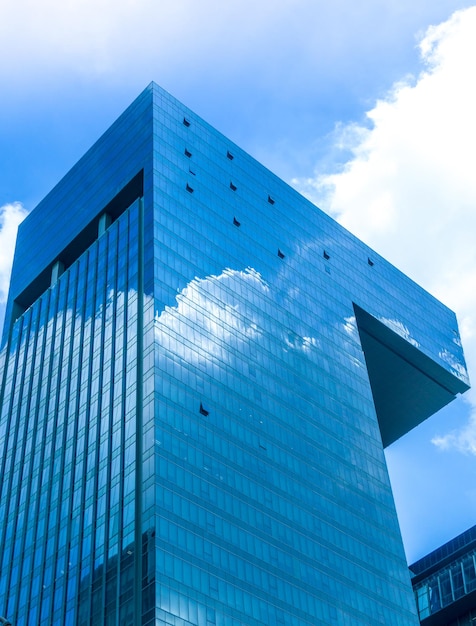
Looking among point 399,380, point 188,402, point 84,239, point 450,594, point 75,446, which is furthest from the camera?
point 399,380

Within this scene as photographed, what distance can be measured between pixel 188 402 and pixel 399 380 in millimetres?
68019

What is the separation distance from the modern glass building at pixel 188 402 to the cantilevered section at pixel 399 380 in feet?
3.86

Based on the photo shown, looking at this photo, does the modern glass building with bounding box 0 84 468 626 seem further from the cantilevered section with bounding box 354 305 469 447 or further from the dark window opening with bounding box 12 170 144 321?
the cantilevered section with bounding box 354 305 469 447

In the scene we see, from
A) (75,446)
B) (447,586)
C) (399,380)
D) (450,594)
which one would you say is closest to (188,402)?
(75,446)

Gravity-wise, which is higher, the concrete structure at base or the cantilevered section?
the cantilevered section

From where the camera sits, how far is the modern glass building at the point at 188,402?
94312 mm

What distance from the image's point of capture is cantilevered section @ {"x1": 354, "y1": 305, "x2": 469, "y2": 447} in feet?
510

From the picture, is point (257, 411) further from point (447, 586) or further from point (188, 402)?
point (447, 586)

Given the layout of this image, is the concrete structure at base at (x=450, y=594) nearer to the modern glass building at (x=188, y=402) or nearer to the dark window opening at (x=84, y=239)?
the modern glass building at (x=188, y=402)

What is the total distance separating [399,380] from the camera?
163750mm

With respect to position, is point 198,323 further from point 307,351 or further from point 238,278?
point 307,351

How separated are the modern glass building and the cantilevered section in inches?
46.4

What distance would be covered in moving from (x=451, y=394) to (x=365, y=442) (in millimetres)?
43355

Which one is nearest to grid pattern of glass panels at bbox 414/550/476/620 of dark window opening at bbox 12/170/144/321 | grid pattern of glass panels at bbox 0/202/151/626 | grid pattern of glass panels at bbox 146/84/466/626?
grid pattern of glass panels at bbox 146/84/466/626
